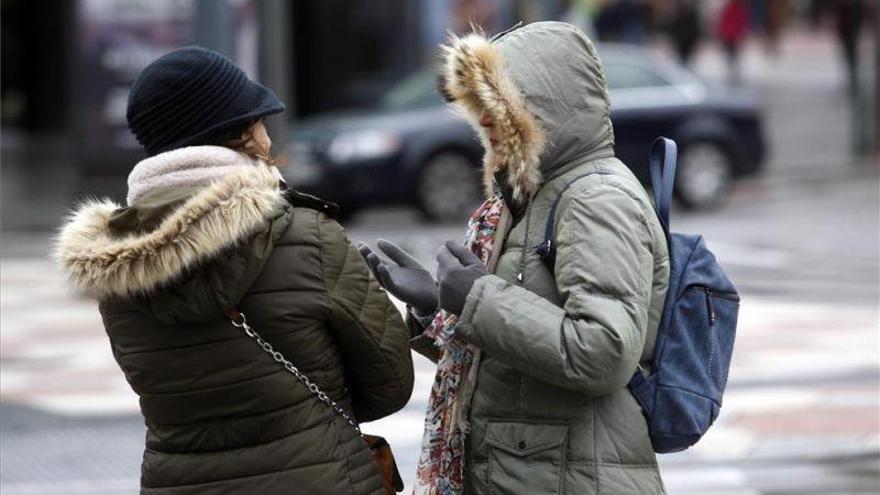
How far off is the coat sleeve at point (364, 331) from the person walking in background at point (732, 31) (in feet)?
82.7

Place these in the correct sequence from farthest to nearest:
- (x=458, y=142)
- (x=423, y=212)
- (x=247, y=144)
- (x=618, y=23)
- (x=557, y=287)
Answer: (x=618, y=23) → (x=423, y=212) → (x=458, y=142) → (x=247, y=144) → (x=557, y=287)

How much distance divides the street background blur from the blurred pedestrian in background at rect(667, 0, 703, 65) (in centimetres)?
4

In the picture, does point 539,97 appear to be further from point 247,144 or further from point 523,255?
point 247,144

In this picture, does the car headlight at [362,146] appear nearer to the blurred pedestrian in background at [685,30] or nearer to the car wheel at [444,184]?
the car wheel at [444,184]

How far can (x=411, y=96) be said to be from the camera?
695 inches

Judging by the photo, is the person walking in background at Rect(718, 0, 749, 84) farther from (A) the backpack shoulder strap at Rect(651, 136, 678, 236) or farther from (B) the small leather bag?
(B) the small leather bag

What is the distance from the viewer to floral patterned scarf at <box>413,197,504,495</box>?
340cm

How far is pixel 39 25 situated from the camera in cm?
2755

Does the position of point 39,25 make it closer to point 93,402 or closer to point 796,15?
point 796,15

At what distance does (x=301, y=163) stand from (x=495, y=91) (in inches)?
548

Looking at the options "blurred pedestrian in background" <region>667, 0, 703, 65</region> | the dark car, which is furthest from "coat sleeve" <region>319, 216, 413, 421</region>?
"blurred pedestrian in background" <region>667, 0, 703, 65</region>

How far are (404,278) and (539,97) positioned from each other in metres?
0.48

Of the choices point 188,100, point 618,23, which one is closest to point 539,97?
point 188,100

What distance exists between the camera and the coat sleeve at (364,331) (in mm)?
3217
